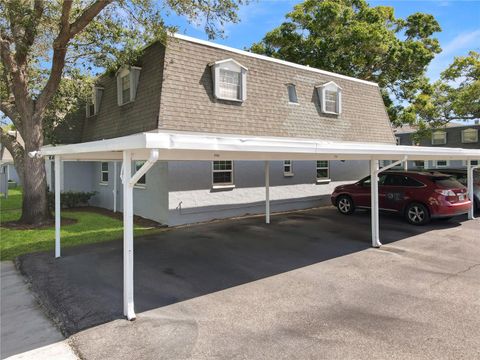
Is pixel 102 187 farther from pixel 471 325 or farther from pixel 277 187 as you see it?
pixel 471 325

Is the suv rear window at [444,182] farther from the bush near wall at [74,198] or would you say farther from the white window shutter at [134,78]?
the bush near wall at [74,198]

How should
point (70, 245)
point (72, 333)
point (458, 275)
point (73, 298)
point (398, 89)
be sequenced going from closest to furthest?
point (72, 333)
point (73, 298)
point (458, 275)
point (70, 245)
point (398, 89)

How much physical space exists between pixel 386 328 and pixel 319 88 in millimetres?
11684

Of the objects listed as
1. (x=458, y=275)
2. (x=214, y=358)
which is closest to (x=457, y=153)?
(x=458, y=275)

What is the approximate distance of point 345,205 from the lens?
13.5 meters

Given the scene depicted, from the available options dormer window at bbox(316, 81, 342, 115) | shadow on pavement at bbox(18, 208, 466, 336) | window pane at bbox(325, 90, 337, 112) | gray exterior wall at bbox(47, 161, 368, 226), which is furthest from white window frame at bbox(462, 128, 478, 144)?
shadow on pavement at bbox(18, 208, 466, 336)

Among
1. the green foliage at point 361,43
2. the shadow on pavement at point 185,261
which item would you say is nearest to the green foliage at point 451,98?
the green foliage at point 361,43

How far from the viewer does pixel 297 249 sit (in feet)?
27.3

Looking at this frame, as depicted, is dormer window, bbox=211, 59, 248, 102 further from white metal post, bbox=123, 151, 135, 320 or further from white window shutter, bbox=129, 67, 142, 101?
white metal post, bbox=123, 151, 135, 320

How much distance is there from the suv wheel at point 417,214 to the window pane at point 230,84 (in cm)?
681

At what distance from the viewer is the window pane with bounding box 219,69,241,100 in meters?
11.3

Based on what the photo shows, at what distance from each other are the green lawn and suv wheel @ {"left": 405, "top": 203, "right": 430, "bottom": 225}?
8183 mm

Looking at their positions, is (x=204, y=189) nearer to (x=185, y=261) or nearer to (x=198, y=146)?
(x=185, y=261)

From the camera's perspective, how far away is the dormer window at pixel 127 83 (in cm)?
1149
